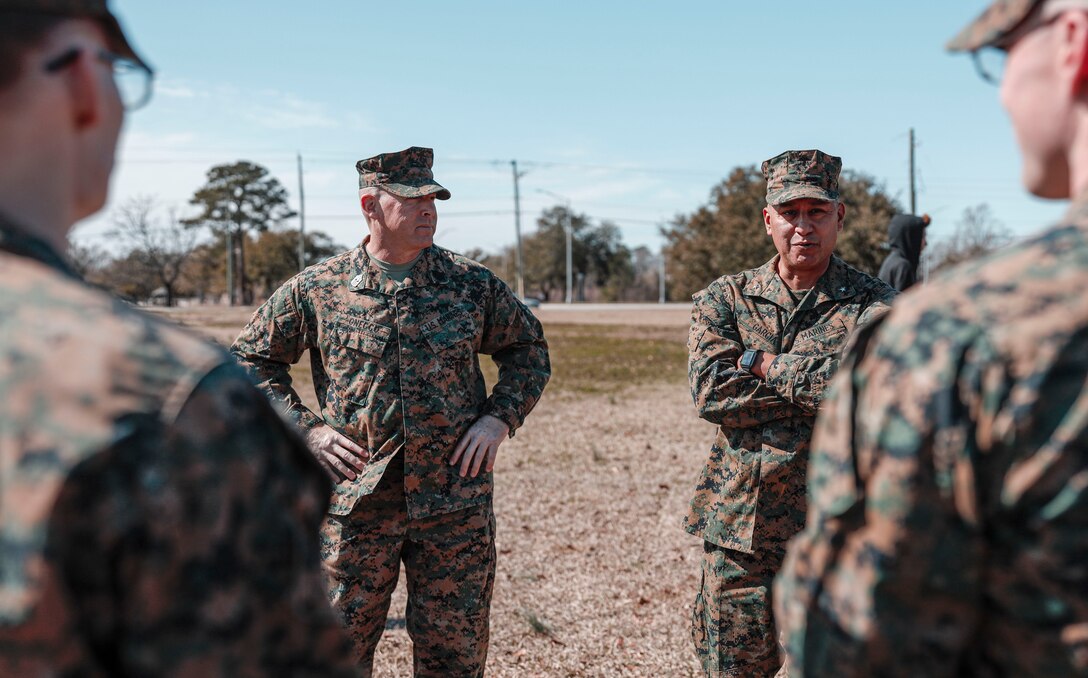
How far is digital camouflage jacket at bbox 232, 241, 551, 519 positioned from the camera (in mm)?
3738

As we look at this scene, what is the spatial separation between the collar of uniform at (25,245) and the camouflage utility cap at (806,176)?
10.0 feet

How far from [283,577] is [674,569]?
5409 millimetres

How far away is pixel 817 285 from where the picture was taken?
3889mm

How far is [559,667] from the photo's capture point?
4.85 m

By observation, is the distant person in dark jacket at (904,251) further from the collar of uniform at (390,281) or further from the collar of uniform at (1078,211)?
the collar of uniform at (1078,211)

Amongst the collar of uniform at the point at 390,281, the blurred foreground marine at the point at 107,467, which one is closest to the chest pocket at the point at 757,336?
the collar of uniform at the point at 390,281

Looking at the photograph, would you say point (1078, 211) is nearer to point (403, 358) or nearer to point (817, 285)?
point (817, 285)

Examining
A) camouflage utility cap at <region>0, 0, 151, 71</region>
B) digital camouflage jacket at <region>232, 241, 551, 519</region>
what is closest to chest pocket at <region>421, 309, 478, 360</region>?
digital camouflage jacket at <region>232, 241, 551, 519</region>

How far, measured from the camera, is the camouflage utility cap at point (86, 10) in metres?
1.27

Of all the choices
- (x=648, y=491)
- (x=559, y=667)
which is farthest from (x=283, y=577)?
(x=648, y=491)

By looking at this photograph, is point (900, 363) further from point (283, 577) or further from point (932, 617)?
point (283, 577)

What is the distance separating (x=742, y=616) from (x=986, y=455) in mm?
2565

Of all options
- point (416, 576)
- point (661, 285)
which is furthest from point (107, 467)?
point (661, 285)

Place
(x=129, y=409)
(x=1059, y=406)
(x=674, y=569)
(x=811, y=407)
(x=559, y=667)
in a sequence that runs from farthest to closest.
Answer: (x=674, y=569), (x=559, y=667), (x=811, y=407), (x=1059, y=406), (x=129, y=409)
